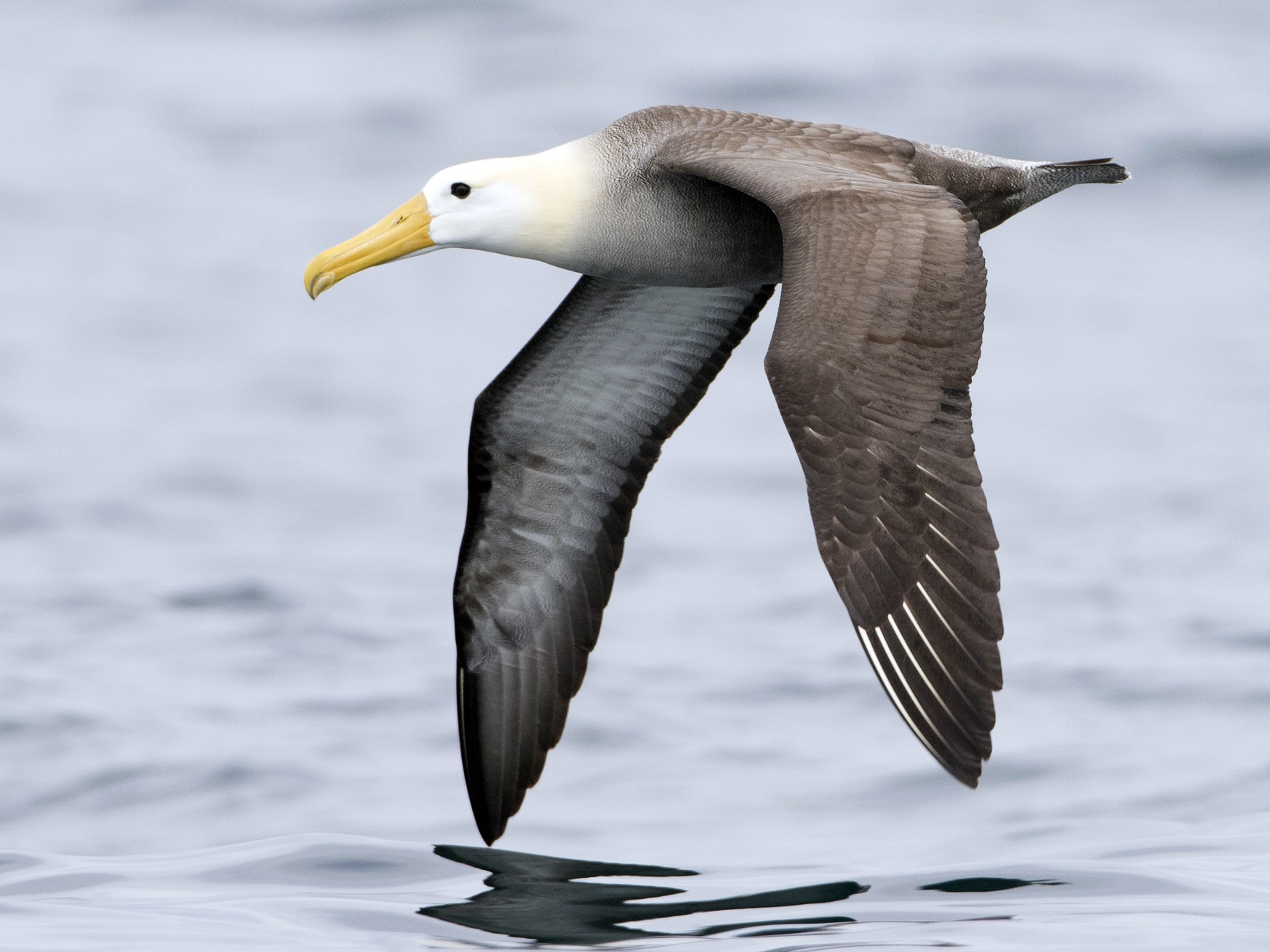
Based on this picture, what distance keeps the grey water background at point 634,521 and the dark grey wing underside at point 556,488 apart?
817 mm

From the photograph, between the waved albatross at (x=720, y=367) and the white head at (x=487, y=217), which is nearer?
the waved albatross at (x=720, y=367)

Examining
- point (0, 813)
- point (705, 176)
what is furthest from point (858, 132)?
point (0, 813)

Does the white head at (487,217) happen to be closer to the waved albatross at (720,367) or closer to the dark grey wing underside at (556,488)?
the waved albatross at (720,367)

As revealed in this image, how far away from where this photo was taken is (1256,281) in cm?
2194

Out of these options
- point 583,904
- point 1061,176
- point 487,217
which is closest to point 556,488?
point 487,217

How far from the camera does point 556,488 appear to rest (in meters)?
10.8

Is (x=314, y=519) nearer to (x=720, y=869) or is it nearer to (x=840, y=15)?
(x=720, y=869)

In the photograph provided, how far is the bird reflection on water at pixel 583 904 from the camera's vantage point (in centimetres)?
891

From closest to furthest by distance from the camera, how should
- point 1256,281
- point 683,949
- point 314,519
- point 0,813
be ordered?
point 683,949
point 0,813
point 314,519
point 1256,281

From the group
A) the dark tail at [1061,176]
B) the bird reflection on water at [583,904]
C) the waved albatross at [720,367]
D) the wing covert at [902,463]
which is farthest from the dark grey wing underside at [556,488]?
the wing covert at [902,463]

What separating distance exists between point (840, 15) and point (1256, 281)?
24.3 feet

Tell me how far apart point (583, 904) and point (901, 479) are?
2782 mm

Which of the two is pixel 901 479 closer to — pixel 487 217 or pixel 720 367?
pixel 487 217

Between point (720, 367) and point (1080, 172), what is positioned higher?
point (1080, 172)
